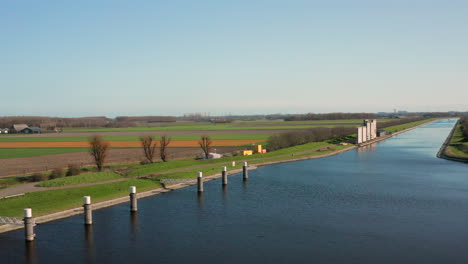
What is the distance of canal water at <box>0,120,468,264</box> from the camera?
2208cm

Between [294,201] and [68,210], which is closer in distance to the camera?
[68,210]

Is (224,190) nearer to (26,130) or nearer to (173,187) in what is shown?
(173,187)

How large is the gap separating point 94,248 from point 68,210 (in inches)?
297

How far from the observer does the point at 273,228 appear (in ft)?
87.5

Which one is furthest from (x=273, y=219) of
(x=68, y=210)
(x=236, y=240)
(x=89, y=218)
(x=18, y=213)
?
(x=18, y=213)

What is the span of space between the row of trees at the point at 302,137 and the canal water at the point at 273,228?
3675 cm

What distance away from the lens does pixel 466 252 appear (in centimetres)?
2233

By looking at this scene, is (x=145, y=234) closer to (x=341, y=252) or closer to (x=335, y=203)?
(x=341, y=252)

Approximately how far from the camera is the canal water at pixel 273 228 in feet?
72.4

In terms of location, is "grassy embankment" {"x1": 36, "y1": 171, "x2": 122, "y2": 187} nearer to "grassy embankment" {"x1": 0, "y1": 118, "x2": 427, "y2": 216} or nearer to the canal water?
"grassy embankment" {"x1": 0, "y1": 118, "x2": 427, "y2": 216}

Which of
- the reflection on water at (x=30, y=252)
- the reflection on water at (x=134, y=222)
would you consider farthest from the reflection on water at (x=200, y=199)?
the reflection on water at (x=30, y=252)

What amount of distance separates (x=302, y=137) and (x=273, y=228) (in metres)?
62.8

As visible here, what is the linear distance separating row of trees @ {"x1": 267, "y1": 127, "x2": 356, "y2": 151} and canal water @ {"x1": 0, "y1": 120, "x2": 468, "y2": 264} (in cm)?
3675

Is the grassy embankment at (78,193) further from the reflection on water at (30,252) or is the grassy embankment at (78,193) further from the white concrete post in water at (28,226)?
the reflection on water at (30,252)
